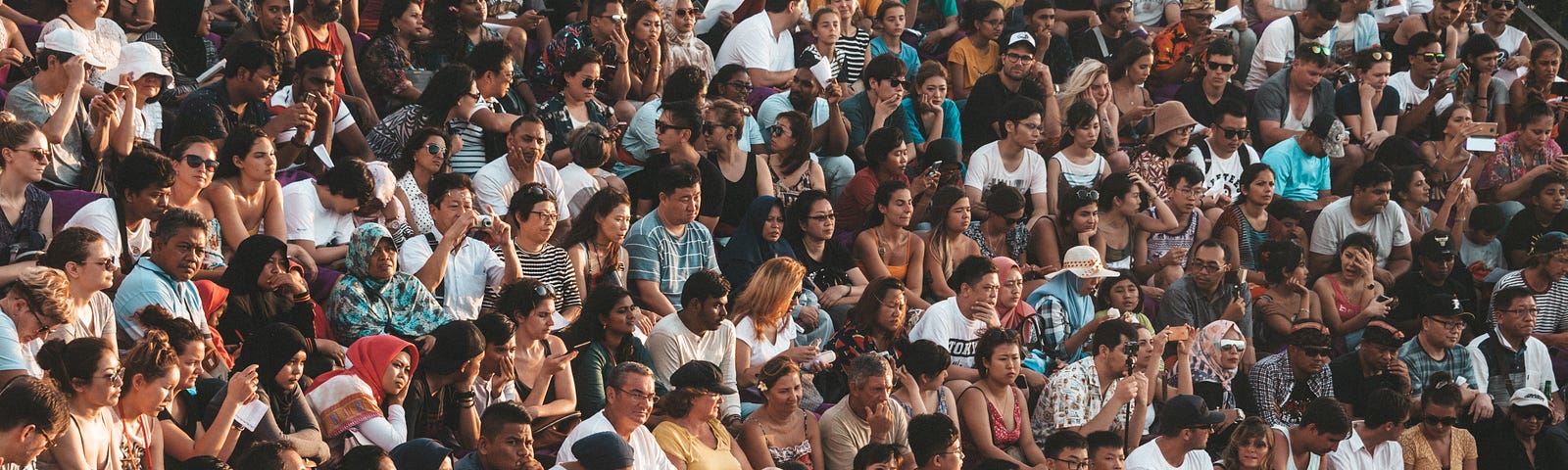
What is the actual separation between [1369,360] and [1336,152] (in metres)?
2.47

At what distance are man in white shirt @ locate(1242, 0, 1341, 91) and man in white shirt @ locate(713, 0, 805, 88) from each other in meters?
3.69

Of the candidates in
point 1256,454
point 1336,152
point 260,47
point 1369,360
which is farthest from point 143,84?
point 1336,152

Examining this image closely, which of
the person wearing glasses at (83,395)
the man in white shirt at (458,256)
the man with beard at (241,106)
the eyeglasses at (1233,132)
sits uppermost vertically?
the person wearing glasses at (83,395)

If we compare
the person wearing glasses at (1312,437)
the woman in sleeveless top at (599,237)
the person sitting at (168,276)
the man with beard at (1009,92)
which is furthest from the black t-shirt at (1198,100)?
the person sitting at (168,276)

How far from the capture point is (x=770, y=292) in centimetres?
991

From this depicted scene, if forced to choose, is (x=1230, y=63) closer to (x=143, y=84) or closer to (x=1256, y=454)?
(x=1256, y=454)

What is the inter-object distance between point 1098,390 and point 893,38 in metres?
3.87

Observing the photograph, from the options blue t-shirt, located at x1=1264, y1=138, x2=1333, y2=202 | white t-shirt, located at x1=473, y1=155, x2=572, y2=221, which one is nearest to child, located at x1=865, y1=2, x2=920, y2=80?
blue t-shirt, located at x1=1264, y1=138, x2=1333, y2=202

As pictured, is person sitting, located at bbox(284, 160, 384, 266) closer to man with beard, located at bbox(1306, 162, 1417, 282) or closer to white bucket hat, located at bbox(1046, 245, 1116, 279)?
white bucket hat, located at bbox(1046, 245, 1116, 279)

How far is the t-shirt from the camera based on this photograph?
42.9 feet

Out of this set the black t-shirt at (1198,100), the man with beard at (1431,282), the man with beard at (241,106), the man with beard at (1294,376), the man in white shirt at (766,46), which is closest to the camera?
the man with beard at (241,106)

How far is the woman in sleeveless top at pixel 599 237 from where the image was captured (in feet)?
32.8

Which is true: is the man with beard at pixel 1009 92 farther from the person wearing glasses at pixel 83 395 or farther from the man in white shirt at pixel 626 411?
the person wearing glasses at pixel 83 395

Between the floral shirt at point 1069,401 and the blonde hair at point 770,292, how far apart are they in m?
1.40
